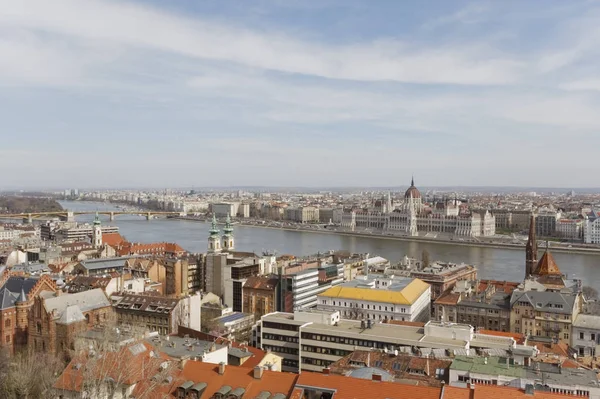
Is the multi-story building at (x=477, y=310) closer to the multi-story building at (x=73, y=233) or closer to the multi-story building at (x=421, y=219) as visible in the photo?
the multi-story building at (x=73, y=233)

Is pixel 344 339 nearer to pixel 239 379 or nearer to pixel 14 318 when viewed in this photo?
pixel 239 379

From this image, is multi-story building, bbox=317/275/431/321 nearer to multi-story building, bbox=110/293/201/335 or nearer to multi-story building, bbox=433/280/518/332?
multi-story building, bbox=433/280/518/332

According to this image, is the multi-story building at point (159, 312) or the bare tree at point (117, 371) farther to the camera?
the multi-story building at point (159, 312)

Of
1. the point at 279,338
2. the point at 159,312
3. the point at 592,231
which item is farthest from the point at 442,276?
the point at 592,231

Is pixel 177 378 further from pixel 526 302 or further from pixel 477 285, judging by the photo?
pixel 477 285

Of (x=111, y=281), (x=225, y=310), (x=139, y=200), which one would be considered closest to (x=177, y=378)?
(x=225, y=310)

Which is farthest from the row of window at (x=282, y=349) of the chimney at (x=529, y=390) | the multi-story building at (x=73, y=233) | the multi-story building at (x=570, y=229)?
the multi-story building at (x=570, y=229)

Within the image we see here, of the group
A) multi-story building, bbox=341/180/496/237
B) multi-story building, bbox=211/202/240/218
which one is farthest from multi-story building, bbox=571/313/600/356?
multi-story building, bbox=211/202/240/218
